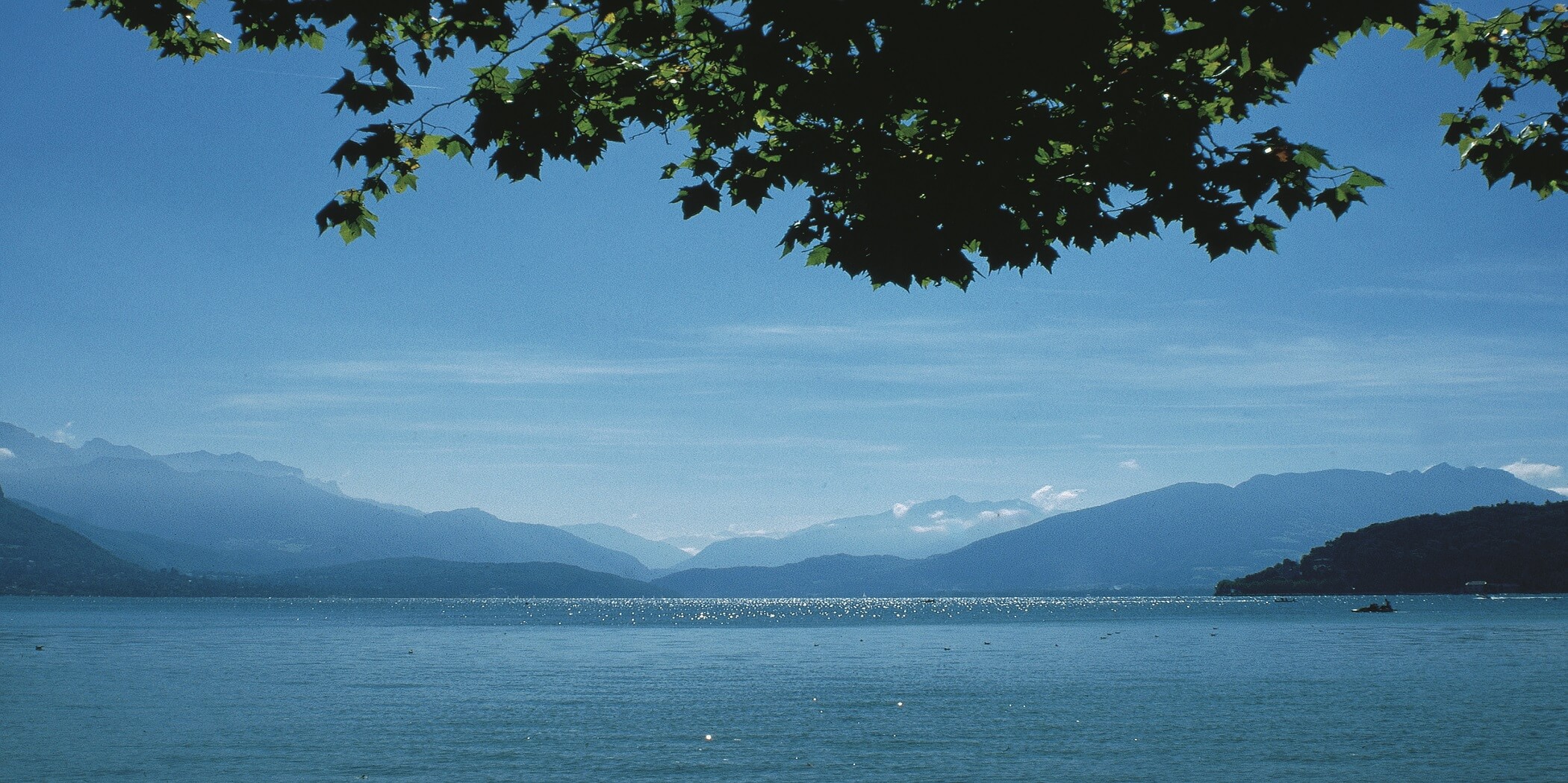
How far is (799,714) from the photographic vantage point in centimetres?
6406

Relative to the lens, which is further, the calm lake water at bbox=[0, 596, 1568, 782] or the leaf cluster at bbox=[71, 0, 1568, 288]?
the calm lake water at bbox=[0, 596, 1568, 782]

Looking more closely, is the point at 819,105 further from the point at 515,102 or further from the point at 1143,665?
the point at 1143,665

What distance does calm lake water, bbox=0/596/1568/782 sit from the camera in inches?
1793

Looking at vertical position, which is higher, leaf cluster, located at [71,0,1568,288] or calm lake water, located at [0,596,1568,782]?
leaf cluster, located at [71,0,1568,288]

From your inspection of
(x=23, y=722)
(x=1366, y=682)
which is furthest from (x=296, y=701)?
(x=1366, y=682)

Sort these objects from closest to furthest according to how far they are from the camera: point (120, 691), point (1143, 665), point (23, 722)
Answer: point (23, 722), point (120, 691), point (1143, 665)

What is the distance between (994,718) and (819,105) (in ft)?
190

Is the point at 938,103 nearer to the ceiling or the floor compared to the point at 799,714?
nearer to the ceiling

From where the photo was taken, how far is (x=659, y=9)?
985cm

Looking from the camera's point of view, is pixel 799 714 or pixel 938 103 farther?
pixel 799 714

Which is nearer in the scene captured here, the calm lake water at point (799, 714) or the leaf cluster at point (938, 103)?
the leaf cluster at point (938, 103)

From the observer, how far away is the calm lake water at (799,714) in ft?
149

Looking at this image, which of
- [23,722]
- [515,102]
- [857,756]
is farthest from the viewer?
[23,722]

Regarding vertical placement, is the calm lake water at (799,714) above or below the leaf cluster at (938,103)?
below
